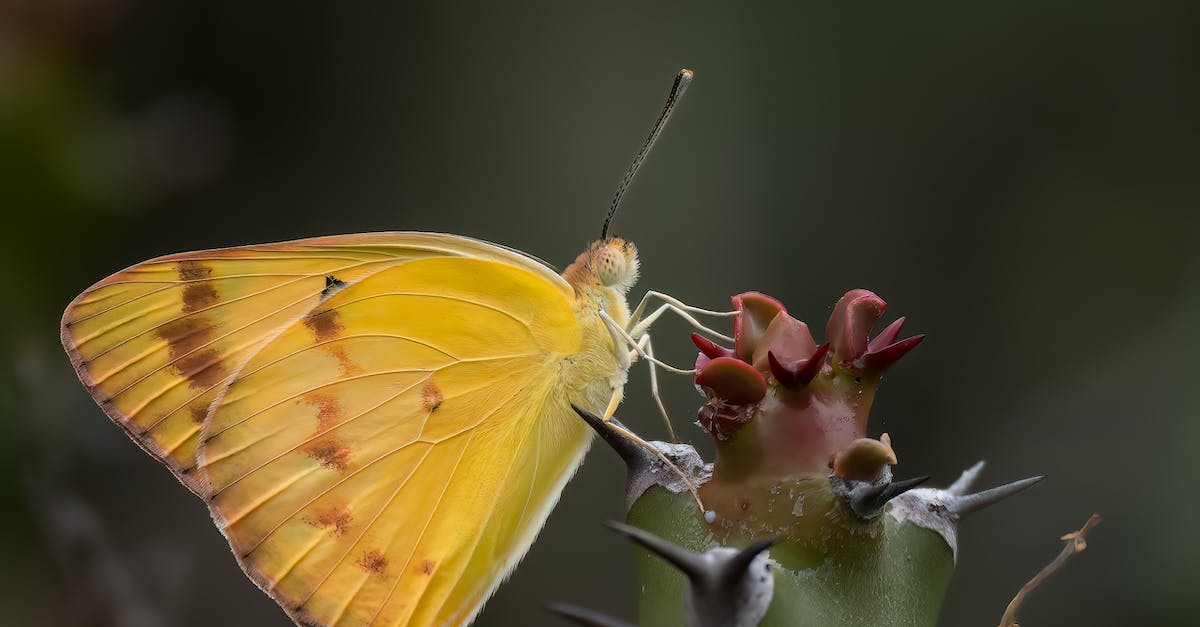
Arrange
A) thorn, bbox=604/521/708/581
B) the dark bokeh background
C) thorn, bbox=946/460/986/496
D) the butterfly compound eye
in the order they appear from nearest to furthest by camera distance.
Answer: thorn, bbox=604/521/708/581
thorn, bbox=946/460/986/496
the butterfly compound eye
the dark bokeh background

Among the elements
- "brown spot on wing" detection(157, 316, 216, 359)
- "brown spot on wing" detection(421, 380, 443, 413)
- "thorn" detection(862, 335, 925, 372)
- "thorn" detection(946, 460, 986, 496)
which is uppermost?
"thorn" detection(862, 335, 925, 372)

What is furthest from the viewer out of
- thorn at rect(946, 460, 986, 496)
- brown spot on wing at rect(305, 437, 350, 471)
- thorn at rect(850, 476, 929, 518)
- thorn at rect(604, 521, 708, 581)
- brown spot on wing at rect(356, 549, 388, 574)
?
brown spot on wing at rect(305, 437, 350, 471)

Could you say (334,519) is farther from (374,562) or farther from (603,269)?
(603,269)

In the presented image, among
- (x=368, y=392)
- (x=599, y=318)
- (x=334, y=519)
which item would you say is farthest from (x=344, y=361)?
(x=599, y=318)

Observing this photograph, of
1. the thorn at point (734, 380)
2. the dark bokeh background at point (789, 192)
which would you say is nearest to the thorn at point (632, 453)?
the thorn at point (734, 380)

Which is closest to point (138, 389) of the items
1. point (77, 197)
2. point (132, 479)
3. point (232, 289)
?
point (232, 289)

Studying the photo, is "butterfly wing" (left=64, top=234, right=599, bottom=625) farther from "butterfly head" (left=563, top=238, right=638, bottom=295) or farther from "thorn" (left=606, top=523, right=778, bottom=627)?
"thorn" (left=606, top=523, right=778, bottom=627)

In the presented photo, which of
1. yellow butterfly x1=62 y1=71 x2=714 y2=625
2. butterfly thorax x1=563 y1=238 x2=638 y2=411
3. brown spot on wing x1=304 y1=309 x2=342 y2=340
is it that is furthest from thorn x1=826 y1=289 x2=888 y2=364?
brown spot on wing x1=304 y1=309 x2=342 y2=340
